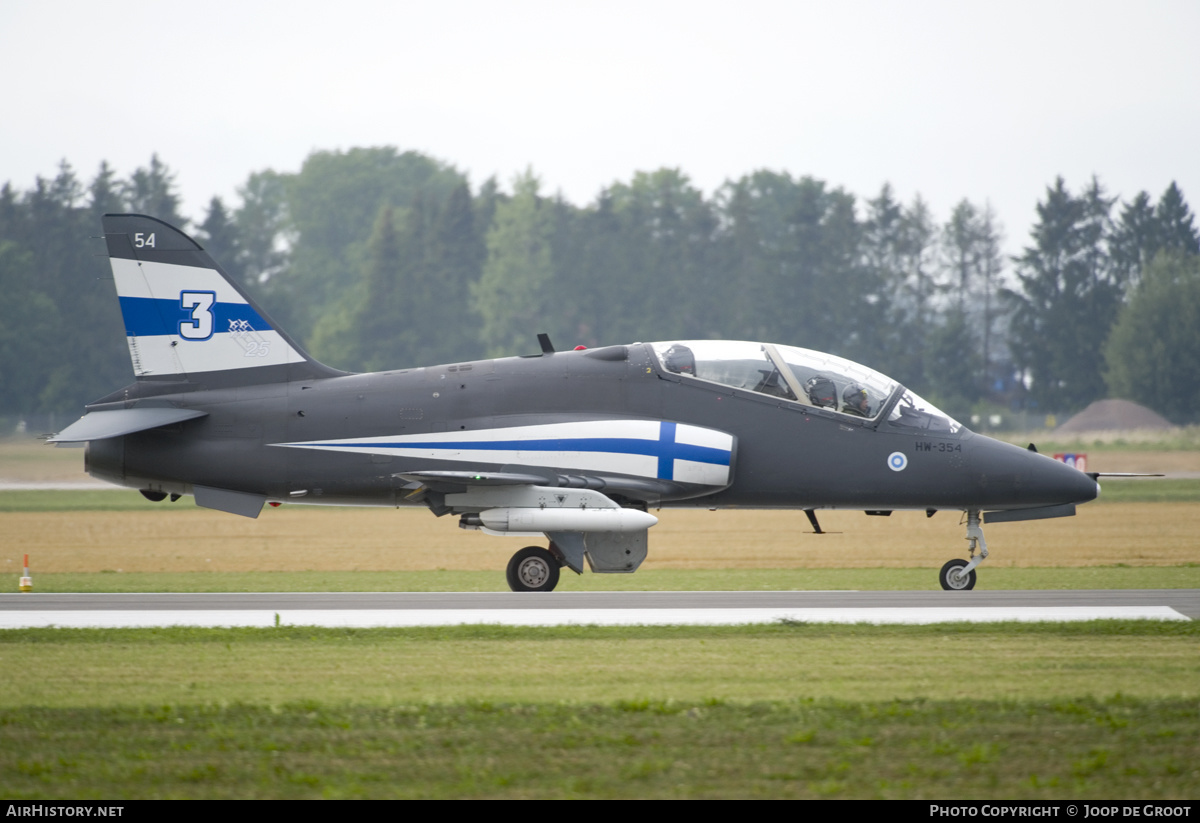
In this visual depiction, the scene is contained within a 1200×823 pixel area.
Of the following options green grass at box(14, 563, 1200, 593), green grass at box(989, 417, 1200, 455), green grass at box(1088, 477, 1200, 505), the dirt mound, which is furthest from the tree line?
green grass at box(14, 563, 1200, 593)

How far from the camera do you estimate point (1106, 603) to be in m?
15.8

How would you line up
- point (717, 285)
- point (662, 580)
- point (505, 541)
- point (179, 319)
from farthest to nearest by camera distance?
point (717, 285) < point (505, 541) < point (662, 580) < point (179, 319)

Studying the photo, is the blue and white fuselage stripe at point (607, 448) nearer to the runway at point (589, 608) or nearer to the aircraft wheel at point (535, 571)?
the aircraft wheel at point (535, 571)

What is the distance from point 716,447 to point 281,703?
853 centimetres

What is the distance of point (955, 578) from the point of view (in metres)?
17.5

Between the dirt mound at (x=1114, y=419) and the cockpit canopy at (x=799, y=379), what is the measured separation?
53.4 meters

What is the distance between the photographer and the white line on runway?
14.1 m

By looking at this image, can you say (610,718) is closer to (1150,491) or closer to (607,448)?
(607,448)

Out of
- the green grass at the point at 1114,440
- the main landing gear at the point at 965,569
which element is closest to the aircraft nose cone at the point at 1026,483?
the main landing gear at the point at 965,569

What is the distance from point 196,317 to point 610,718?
11135 mm

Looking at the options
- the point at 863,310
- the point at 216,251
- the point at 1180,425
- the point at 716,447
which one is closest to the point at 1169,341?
the point at 1180,425

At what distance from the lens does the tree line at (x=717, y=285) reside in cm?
7831

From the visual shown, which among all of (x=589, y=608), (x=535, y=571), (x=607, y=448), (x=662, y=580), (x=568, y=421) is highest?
(x=568, y=421)

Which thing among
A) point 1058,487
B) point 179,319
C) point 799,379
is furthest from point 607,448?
point 179,319
